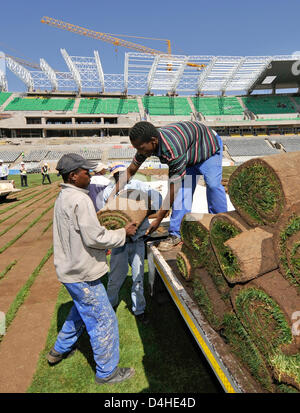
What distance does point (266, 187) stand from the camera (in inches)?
63.6

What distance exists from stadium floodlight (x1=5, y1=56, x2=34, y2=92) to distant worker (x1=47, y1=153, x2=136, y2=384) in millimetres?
55548

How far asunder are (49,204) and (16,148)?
29.8 m

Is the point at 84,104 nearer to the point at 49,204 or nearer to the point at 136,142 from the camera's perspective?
the point at 49,204

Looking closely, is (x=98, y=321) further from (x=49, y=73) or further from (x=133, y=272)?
(x=49, y=73)

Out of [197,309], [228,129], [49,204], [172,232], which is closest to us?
[197,309]

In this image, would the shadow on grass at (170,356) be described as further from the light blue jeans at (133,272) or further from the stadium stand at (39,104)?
the stadium stand at (39,104)

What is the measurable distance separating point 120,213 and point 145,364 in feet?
5.05

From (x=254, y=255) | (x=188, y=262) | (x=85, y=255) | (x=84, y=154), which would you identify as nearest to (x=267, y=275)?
(x=254, y=255)

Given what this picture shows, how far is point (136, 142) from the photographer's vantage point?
246 cm

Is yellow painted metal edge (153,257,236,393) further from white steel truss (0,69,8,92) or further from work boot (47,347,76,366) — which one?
white steel truss (0,69,8,92)

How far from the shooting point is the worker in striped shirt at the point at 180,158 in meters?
2.50

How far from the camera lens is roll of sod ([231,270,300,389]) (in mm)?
1263

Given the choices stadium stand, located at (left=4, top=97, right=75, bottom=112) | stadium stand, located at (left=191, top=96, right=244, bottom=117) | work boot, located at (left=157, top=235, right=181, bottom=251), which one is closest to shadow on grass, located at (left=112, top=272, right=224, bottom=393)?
work boot, located at (left=157, top=235, right=181, bottom=251)
